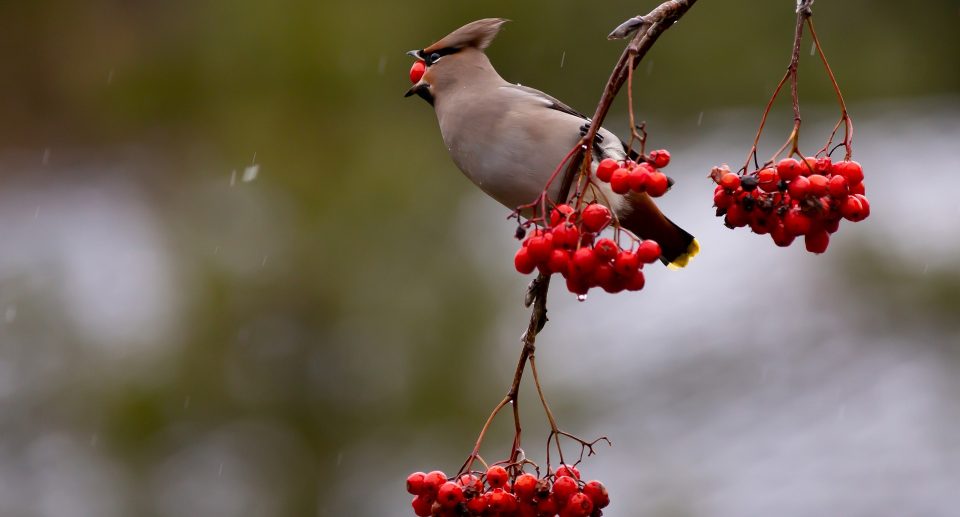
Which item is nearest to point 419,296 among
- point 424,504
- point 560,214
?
point 424,504

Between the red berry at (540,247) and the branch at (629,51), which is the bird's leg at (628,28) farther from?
the red berry at (540,247)

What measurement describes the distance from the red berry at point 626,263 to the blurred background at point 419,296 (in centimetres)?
425

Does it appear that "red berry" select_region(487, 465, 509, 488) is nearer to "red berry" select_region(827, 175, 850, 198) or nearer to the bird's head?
"red berry" select_region(827, 175, 850, 198)

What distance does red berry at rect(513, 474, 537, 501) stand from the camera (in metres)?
1.68

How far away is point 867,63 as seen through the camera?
7965 mm

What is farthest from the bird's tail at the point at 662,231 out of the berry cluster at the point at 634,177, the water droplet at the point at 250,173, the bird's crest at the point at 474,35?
the water droplet at the point at 250,173

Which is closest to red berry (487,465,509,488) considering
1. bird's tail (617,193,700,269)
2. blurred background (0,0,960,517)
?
bird's tail (617,193,700,269)

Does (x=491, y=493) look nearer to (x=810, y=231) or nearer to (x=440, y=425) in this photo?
(x=810, y=231)

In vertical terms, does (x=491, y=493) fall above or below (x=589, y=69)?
below

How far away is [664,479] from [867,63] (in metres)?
3.59

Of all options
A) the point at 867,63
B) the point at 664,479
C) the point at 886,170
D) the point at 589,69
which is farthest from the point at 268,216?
the point at 867,63

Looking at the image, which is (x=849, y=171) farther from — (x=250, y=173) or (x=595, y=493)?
(x=250, y=173)

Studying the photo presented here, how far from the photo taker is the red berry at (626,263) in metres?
1.61

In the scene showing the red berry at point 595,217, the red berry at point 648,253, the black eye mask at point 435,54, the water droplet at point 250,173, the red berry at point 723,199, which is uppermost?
the water droplet at point 250,173
